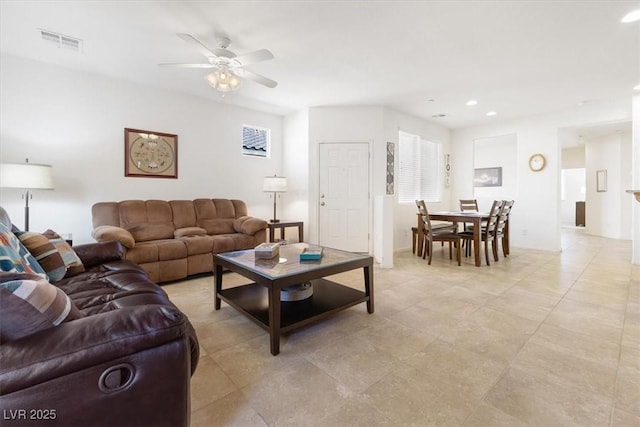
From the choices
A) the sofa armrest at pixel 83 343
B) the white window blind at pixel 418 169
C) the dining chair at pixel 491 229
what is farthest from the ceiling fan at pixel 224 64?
the dining chair at pixel 491 229

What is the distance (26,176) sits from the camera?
2.69m

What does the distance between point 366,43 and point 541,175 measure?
4.54 m

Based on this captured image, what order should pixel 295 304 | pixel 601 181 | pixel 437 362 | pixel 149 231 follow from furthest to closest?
pixel 601 181
pixel 149 231
pixel 295 304
pixel 437 362

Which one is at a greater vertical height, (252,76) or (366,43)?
(366,43)

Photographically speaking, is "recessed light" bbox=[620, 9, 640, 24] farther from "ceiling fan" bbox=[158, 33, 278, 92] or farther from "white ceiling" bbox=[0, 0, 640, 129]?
"ceiling fan" bbox=[158, 33, 278, 92]

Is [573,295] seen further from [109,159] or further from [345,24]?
[109,159]

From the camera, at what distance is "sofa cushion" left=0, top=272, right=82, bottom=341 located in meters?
0.79

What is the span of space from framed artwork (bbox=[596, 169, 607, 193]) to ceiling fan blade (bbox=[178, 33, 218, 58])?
346 inches

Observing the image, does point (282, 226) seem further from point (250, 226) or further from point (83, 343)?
point (83, 343)

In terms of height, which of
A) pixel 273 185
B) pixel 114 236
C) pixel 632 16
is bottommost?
pixel 114 236

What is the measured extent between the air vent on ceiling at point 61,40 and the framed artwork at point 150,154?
3.53 feet

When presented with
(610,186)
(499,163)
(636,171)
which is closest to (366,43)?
(636,171)

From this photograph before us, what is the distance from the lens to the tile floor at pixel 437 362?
132 centimetres

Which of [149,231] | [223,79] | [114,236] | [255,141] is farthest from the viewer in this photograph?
[255,141]
